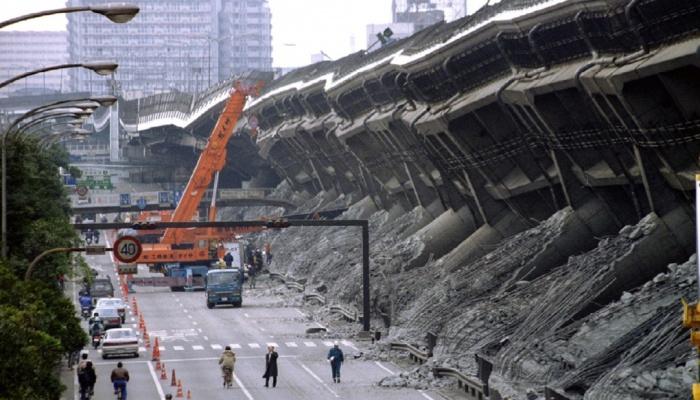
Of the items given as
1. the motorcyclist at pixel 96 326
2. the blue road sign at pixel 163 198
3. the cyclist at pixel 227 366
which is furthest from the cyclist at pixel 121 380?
the blue road sign at pixel 163 198

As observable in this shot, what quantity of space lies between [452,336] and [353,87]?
5047cm

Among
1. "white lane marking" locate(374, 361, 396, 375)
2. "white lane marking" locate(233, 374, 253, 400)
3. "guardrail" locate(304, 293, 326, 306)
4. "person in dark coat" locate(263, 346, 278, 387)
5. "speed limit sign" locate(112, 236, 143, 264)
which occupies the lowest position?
"guardrail" locate(304, 293, 326, 306)

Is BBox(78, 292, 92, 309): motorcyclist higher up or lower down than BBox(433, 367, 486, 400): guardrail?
lower down

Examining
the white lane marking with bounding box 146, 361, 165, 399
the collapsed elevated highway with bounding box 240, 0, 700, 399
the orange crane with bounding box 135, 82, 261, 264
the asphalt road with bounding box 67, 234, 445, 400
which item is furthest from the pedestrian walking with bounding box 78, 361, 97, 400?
the orange crane with bounding box 135, 82, 261, 264

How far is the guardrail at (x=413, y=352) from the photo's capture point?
5994 centimetres

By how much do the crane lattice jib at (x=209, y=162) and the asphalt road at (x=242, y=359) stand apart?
20.7 m

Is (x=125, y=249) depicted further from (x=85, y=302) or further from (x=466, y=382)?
(x=85, y=302)

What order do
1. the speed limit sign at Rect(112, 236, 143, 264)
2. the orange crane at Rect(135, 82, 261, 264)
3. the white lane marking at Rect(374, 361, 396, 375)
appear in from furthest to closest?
the orange crane at Rect(135, 82, 261, 264)
the white lane marking at Rect(374, 361, 396, 375)
the speed limit sign at Rect(112, 236, 143, 264)

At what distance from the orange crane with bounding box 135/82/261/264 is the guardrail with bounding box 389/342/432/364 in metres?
44.7

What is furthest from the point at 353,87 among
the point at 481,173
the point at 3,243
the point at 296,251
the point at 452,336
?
the point at 3,243

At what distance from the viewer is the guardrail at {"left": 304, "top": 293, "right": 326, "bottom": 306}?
89.2 metres

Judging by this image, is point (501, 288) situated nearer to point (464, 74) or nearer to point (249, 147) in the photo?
point (464, 74)

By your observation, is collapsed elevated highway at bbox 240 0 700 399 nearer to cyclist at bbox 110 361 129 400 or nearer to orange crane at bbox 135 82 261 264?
cyclist at bbox 110 361 129 400

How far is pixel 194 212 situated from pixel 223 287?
2789 cm
